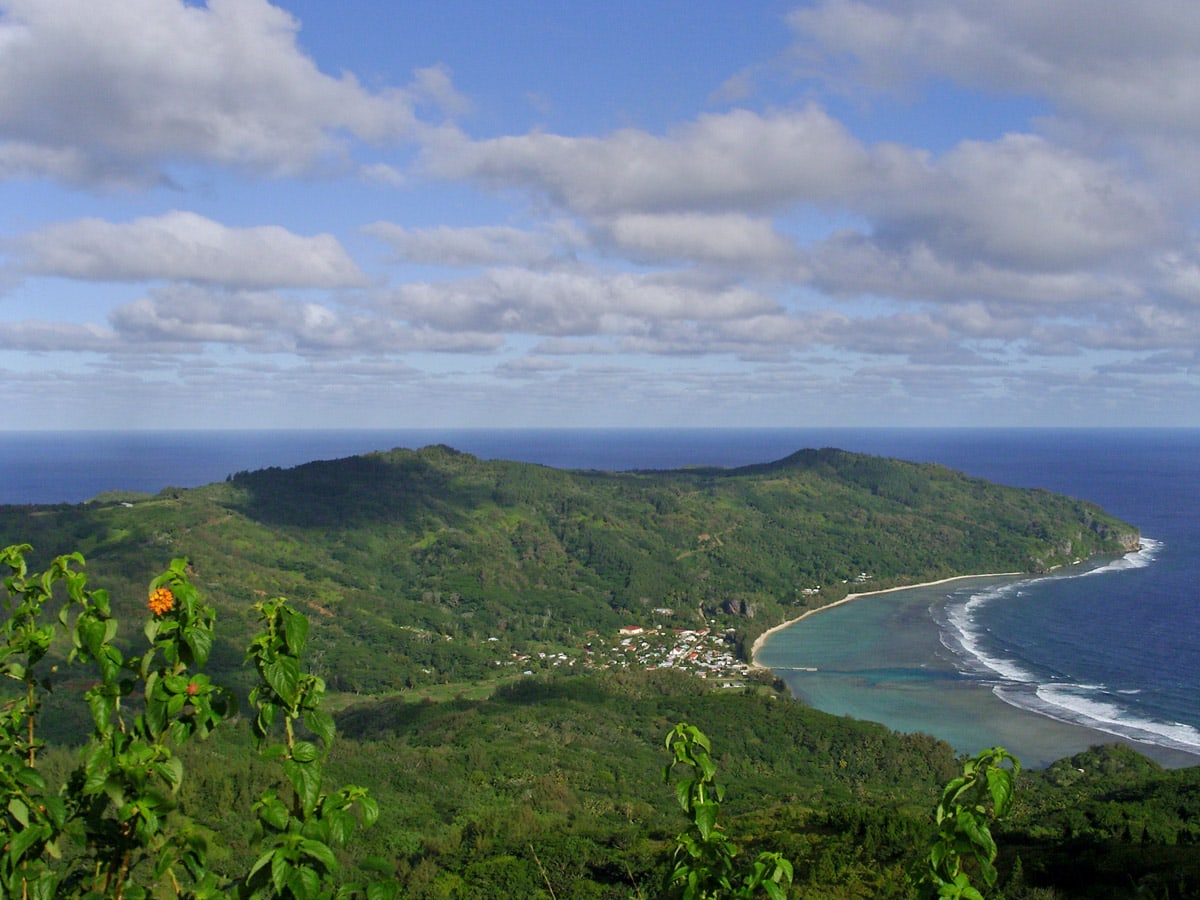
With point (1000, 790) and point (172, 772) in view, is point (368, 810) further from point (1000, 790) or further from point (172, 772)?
point (1000, 790)

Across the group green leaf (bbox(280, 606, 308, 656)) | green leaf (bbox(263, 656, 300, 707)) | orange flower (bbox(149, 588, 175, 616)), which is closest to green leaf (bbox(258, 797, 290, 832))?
green leaf (bbox(263, 656, 300, 707))

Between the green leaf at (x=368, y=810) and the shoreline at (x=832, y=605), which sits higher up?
the green leaf at (x=368, y=810)

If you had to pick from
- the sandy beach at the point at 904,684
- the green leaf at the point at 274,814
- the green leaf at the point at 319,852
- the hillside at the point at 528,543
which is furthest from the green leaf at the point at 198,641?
the hillside at the point at 528,543

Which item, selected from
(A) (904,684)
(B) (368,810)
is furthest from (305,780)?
(A) (904,684)

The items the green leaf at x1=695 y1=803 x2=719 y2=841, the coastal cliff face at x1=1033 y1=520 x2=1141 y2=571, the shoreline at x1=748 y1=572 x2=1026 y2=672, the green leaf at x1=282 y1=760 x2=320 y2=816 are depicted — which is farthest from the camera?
the coastal cliff face at x1=1033 y1=520 x2=1141 y2=571

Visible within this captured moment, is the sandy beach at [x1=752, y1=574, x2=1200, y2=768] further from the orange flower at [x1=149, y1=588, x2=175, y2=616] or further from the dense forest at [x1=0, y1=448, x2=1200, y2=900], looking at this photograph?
the orange flower at [x1=149, y1=588, x2=175, y2=616]

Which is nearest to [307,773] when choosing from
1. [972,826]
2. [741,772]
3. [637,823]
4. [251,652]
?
[251,652]

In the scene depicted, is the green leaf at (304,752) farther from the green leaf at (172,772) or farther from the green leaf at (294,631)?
the green leaf at (172,772)
